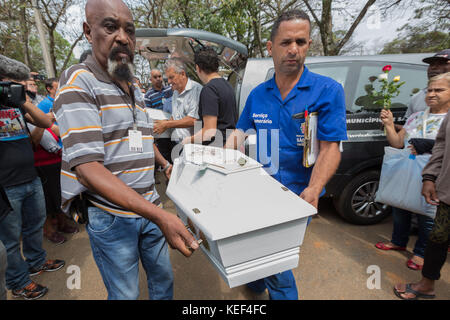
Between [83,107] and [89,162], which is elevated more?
[83,107]

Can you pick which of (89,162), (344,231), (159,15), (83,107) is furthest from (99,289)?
(159,15)

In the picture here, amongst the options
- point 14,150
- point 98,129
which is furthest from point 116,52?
point 14,150

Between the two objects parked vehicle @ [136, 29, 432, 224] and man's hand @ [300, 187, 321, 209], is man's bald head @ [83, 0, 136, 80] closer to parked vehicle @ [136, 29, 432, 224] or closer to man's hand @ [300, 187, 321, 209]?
man's hand @ [300, 187, 321, 209]

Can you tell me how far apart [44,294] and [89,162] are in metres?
1.91

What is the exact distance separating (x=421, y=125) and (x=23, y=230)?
370cm

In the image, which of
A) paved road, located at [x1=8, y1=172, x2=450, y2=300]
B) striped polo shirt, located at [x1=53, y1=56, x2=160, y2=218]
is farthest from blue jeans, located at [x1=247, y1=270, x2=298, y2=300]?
striped polo shirt, located at [x1=53, y1=56, x2=160, y2=218]

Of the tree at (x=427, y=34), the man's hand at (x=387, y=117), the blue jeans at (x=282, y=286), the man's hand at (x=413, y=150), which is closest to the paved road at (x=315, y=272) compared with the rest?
the blue jeans at (x=282, y=286)

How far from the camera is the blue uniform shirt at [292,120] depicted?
1.36m

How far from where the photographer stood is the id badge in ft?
3.87

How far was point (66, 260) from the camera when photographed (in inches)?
99.3

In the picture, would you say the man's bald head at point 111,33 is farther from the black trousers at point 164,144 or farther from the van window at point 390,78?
the van window at point 390,78

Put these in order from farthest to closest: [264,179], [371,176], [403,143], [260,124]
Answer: [371,176] < [403,143] < [260,124] < [264,179]

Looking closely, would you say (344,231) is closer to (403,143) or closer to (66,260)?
(403,143)

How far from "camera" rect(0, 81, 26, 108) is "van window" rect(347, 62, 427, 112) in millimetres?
2951
